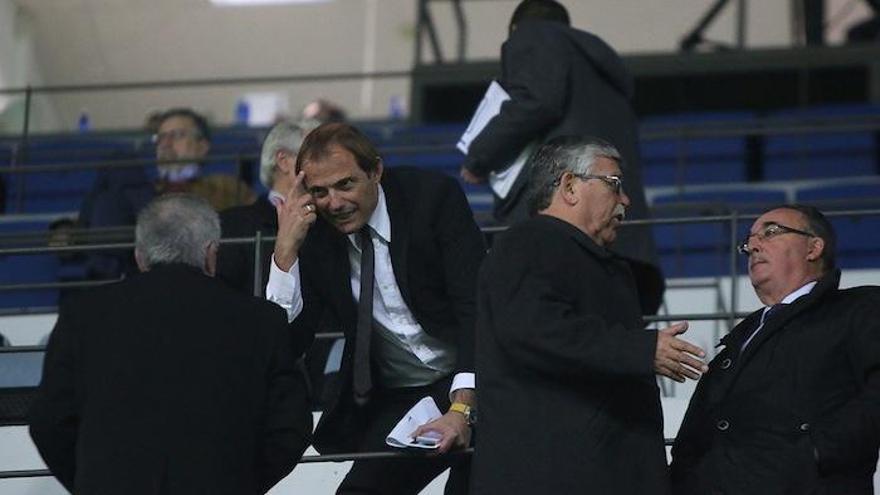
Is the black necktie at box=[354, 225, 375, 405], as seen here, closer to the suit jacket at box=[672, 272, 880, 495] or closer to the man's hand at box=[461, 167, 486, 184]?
the suit jacket at box=[672, 272, 880, 495]

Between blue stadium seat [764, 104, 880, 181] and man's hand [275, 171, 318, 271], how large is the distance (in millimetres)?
4949

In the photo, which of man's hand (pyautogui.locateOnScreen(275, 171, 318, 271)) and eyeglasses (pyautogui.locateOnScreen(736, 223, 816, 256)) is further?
eyeglasses (pyautogui.locateOnScreen(736, 223, 816, 256))

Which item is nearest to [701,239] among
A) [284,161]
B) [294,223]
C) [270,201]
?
[270,201]

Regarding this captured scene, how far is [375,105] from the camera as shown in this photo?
1277 centimetres

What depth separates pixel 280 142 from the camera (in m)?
5.60

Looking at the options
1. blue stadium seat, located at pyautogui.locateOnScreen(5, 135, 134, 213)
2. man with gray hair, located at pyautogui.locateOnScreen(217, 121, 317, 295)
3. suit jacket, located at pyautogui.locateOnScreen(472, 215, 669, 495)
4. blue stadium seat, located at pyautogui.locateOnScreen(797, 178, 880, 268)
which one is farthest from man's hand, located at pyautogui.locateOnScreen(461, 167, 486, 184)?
blue stadium seat, located at pyautogui.locateOnScreen(5, 135, 134, 213)

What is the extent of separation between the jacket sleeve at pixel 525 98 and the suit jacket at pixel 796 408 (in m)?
1.27

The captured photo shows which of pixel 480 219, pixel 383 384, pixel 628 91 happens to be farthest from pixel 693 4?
pixel 383 384

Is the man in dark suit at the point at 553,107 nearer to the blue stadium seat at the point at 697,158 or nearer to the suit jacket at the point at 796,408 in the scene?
the suit jacket at the point at 796,408

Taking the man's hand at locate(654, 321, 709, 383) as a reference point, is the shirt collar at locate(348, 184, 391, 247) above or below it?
above

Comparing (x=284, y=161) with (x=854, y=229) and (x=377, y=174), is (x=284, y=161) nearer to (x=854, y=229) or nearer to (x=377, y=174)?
(x=377, y=174)

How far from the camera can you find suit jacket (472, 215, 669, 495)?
161 inches

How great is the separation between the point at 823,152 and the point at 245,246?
4.42 metres

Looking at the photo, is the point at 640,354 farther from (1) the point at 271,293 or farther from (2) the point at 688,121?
(2) the point at 688,121
